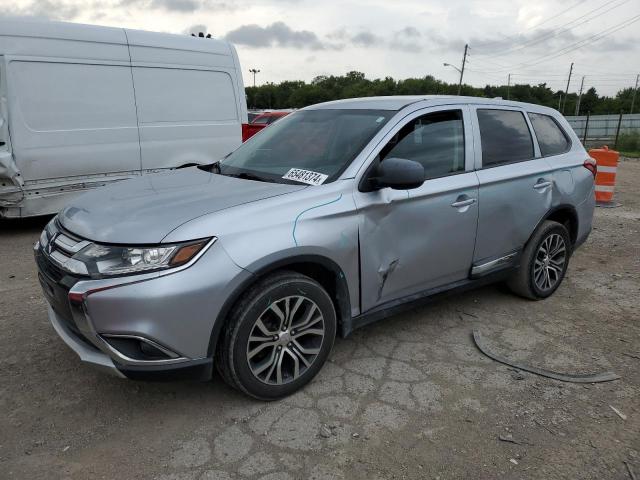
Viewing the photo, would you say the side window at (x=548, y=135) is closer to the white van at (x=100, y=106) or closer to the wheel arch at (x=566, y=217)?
the wheel arch at (x=566, y=217)

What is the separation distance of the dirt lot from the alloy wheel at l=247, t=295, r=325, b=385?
0.18m

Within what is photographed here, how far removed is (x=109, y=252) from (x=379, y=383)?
1.71m

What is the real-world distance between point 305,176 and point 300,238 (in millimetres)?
521

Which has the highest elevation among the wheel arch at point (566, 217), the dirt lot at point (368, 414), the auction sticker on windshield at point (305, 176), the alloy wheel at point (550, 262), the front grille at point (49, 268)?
the auction sticker on windshield at point (305, 176)

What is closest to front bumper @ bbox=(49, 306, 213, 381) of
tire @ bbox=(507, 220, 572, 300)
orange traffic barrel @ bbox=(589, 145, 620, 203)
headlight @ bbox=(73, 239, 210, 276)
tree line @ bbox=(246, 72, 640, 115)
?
headlight @ bbox=(73, 239, 210, 276)

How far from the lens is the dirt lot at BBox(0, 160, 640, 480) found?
8.14 feet

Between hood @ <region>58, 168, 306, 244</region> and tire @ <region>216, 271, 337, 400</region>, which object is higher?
hood @ <region>58, 168, 306, 244</region>

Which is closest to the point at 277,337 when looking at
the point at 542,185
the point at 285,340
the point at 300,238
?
the point at 285,340

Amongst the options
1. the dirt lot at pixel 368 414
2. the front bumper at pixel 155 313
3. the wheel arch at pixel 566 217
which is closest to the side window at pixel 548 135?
the wheel arch at pixel 566 217

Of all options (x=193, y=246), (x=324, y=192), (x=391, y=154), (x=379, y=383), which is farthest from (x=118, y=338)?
(x=391, y=154)

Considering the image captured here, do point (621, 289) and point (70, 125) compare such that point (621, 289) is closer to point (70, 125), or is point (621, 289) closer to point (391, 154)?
point (391, 154)

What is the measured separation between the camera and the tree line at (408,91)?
A: 78875 millimetres

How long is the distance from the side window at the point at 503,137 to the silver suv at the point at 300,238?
0.05ft

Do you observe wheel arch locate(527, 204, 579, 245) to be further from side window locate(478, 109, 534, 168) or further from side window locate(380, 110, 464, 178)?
side window locate(380, 110, 464, 178)
